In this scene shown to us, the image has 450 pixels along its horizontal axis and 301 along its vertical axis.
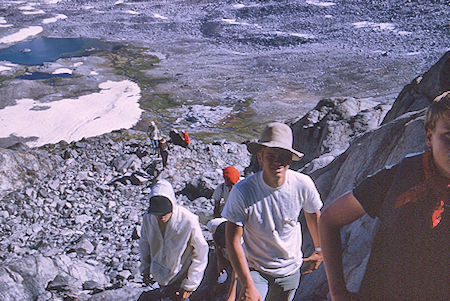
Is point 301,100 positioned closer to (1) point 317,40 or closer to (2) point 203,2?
(1) point 317,40

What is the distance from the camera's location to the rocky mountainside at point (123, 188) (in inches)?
247

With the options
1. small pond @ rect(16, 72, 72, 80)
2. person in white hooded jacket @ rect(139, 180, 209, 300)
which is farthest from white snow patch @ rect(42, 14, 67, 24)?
person in white hooded jacket @ rect(139, 180, 209, 300)

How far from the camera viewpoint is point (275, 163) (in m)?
3.29

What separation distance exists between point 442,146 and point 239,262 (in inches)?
78.1

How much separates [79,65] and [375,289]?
4820cm

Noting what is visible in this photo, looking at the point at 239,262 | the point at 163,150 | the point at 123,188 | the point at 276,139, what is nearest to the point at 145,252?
the point at 239,262

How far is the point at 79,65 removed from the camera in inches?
1772

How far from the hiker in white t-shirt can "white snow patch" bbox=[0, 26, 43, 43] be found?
Result: 220ft

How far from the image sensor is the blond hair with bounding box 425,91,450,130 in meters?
1.77

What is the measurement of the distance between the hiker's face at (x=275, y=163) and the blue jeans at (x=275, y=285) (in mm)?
932

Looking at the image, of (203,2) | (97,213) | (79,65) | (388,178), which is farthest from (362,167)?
(203,2)

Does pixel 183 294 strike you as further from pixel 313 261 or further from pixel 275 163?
pixel 275 163

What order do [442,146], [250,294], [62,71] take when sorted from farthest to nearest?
[62,71]
[250,294]
[442,146]

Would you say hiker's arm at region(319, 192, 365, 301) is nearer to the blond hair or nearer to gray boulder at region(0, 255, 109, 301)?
the blond hair
